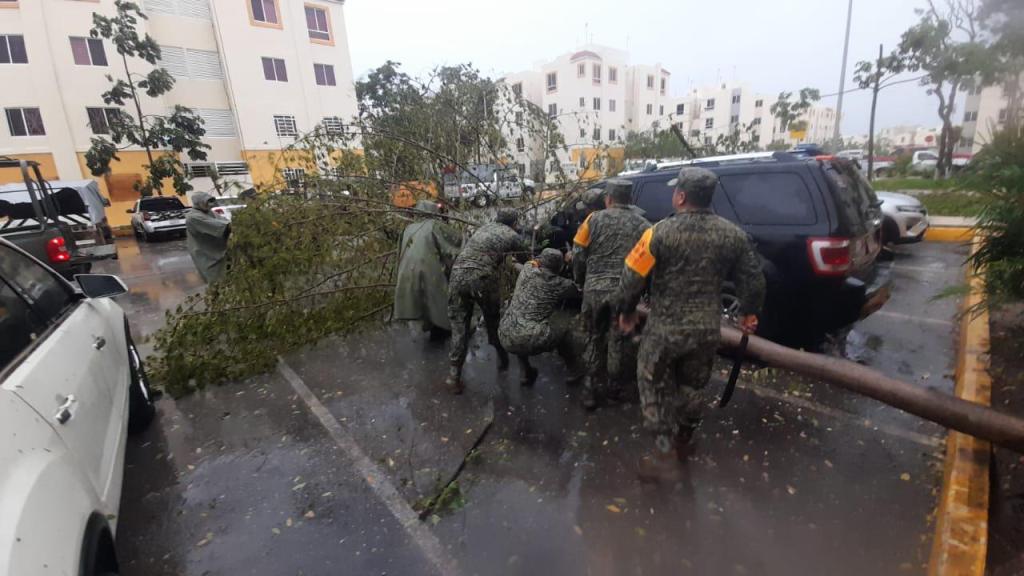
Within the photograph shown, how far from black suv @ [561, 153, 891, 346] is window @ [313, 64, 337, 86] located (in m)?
26.2

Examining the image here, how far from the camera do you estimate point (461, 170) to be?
6625mm

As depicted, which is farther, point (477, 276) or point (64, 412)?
point (477, 276)

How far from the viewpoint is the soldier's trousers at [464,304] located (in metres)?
4.11

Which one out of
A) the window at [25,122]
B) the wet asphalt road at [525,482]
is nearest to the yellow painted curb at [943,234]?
the wet asphalt road at [525,482]

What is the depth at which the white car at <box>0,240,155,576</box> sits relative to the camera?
4.60ft

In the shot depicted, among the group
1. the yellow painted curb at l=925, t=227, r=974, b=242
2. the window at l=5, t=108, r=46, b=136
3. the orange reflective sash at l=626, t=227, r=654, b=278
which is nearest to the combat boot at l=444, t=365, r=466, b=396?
the orange reflective sash at l=626, t=227, r=654, b=278

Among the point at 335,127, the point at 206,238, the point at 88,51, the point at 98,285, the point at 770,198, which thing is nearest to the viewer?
the point at 98,285

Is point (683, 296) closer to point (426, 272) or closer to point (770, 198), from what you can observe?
point (770, 198)

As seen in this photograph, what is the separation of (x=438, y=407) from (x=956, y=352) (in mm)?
4669

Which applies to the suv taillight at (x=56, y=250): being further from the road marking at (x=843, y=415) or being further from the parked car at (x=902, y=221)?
the parked car at (x=902, y=221)

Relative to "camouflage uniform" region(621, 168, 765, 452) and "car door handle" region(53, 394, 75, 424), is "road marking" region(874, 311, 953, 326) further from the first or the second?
"car door handle" region(53, 394, 75, 424)

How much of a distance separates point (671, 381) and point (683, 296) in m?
0.58

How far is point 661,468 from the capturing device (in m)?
3.03

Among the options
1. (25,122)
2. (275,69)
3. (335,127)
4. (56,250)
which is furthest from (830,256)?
(25,122)
